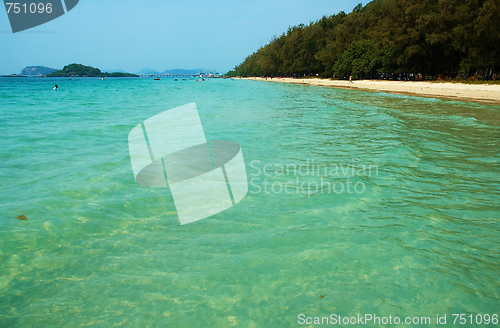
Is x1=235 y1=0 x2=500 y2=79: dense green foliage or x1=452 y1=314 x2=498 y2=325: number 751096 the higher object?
x1=235 y1=0 x2=500 y2=79: dense green foliage

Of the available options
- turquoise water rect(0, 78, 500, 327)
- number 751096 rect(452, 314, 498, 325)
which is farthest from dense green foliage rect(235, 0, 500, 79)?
number 751096 rect(452, 314, 498, 325)

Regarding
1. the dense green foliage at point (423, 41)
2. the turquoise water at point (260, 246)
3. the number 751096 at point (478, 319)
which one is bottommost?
the number 751096 at point (478, 319)

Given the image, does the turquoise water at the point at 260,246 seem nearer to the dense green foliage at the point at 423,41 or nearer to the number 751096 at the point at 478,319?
the number 751096 at the point at 478,319

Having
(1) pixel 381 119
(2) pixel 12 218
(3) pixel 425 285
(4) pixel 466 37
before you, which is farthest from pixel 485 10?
(2) pixel 12 218

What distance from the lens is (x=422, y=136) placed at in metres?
12.1

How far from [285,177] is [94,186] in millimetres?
4314

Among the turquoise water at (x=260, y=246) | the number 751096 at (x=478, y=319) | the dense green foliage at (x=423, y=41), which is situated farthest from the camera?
the dense green foliage at (x=423, y=41)

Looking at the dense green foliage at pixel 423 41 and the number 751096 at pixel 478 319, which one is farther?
the dense green foliage at pixel 423 41

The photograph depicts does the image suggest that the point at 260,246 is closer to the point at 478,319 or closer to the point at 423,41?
the point at 478,319

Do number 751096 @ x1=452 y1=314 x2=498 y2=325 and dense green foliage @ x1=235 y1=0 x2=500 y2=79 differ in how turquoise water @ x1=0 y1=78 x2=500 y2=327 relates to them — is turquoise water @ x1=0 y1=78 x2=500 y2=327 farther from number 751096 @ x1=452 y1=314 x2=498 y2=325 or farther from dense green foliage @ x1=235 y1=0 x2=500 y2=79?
dense green foliage @ x1=235 y1=0 x2=500 y2=79

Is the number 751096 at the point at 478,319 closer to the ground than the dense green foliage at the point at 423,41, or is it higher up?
closer to the ground

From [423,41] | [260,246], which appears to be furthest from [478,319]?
[423,41]

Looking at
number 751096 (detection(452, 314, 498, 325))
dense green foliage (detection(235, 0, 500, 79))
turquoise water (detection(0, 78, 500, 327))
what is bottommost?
number 751096 (detection(452, 314, 498, 325))

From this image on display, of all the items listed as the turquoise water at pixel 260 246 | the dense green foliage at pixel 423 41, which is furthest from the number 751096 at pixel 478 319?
the dense green foliage at pixel 423 41
